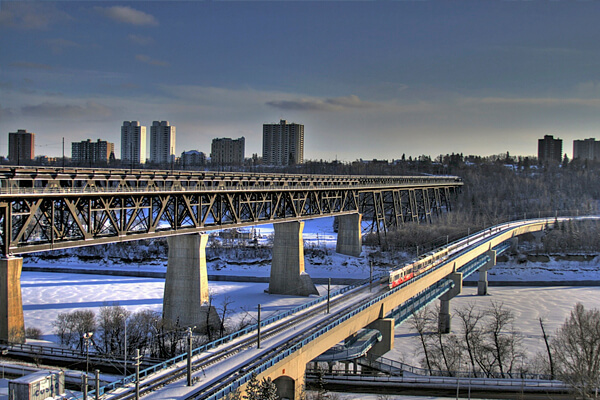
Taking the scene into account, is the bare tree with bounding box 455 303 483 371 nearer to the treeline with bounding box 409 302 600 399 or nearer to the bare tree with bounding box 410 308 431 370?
the treeline with bounding box 409 302 600 399

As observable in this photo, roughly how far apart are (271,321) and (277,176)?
2828cm

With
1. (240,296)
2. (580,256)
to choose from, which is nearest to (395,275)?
(240,296)

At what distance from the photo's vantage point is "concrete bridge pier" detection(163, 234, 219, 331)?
42.0 m

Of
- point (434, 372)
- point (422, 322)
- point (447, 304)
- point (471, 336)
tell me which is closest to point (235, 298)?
point (422, 322)

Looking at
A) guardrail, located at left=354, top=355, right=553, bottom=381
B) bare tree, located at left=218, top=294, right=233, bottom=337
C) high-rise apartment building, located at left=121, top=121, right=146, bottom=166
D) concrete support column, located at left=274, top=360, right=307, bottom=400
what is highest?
high-rise apartment building, located at left=121, top=121, right=146, bottom=166

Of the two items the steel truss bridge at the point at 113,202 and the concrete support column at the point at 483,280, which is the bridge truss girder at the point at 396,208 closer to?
the concrete support column at the point at 483,280

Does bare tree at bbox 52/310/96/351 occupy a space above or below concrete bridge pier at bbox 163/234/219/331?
below

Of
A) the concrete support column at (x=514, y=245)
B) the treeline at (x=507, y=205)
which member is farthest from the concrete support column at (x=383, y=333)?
the concrete support column at (x=514, y=245)

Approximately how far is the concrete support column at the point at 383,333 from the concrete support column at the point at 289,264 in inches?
708

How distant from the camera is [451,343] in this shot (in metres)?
45.7

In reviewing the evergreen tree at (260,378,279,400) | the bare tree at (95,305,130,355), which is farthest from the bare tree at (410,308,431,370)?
the evergreen tree at (260,378,279,400)

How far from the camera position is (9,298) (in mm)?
30328

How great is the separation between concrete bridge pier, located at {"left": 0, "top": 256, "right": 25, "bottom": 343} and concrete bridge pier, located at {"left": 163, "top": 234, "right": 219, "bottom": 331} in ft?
42.8

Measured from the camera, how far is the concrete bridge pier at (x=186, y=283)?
138 feet
